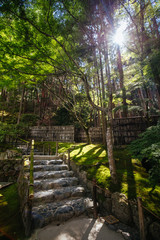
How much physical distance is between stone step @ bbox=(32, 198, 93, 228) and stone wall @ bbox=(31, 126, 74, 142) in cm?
980

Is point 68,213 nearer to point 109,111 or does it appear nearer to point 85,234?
point 85,234

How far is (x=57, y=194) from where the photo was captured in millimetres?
4219

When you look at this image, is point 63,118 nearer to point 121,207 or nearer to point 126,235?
point 121,207

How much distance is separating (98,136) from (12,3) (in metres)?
11.6

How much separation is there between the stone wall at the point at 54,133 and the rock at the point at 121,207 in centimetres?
1046

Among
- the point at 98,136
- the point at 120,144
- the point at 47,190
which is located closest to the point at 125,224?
the point at 47,190

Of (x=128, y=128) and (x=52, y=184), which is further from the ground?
(x=128, y=128)

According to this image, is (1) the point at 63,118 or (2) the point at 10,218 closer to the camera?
(2) the point at 10,218

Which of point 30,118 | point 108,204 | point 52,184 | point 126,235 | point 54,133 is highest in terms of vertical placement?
point 30,118

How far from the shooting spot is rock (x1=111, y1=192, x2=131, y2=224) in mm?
3059

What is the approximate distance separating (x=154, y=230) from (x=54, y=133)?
13.0 metres

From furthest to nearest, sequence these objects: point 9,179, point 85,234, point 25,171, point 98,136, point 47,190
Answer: point 98,136, point 9,179, point 25,171, point 47,190, point 85,234

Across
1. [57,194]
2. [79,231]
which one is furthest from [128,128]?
[79,231]

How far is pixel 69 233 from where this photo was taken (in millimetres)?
2830
